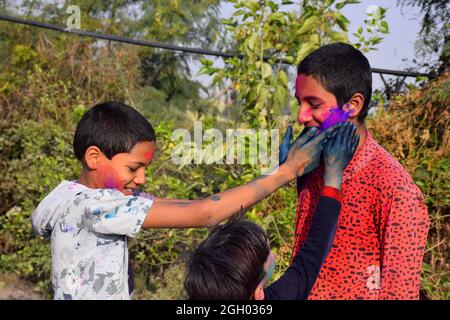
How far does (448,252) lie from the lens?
4082 millimetres

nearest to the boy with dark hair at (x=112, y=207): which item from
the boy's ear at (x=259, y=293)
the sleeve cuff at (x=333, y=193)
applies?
the sleeve cuff at (x=333, y=193)

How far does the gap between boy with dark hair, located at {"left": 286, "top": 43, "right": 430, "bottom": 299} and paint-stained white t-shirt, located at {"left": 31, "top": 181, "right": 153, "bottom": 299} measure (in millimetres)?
549

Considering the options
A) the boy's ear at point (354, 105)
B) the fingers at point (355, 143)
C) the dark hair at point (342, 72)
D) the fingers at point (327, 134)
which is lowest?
the fingers at point (355, 143)

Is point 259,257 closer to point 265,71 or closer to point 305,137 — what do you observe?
point 305,137

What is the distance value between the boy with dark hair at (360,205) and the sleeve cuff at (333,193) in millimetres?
109

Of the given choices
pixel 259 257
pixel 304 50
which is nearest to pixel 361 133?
pixel 259 257

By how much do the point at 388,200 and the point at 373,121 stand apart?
2421 mm

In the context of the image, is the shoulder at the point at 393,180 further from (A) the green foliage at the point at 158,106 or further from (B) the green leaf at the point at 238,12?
(B) the green leaf at the point at 238,12

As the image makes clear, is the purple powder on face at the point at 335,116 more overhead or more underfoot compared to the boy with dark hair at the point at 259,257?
more overhead

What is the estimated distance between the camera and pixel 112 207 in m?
2.01

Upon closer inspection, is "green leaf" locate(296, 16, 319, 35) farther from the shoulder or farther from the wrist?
the wrist

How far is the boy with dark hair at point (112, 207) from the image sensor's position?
6.59 feet

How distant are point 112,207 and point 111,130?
28 centimetres

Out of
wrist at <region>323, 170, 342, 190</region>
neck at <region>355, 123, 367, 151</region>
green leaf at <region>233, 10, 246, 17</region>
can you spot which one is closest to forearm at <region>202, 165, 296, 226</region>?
wrist at <region>323, 170, 342, 190</region>
